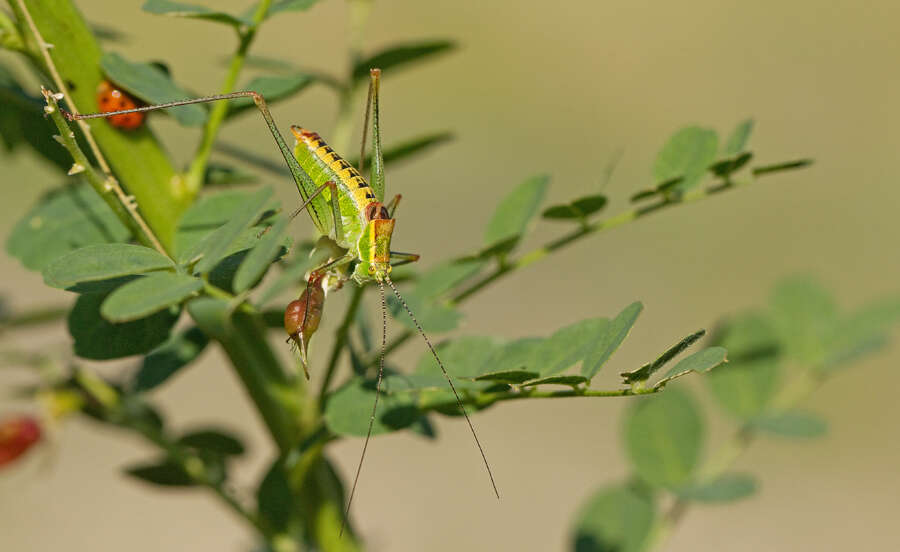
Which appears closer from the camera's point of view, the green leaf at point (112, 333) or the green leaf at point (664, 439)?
the green leaf at point (112, 333)

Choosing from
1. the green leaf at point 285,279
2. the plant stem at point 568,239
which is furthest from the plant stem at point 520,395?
the green leaf at point 285,279

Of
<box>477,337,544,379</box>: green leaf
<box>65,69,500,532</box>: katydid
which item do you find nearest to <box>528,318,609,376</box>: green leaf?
<box>477,337,544,379</box>: green leaf

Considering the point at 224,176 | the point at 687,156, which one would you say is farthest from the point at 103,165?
the point at 687,156

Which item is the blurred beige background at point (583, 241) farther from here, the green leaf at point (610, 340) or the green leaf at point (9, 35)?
the green leaf at point (9, 35)

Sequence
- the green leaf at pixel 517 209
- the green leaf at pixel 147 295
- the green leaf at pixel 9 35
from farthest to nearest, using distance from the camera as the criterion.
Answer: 1. the green leaf at pixel 517 209
2. the green leaf at pixel 9 35
3. the green leaf at pixel 147 295

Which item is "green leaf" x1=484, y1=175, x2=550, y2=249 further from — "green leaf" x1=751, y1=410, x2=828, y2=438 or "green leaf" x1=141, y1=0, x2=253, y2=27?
"green leaf" x1=751, y1=410, x2=828, y2=438

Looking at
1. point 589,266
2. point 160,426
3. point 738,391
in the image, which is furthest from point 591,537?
point 589,266
